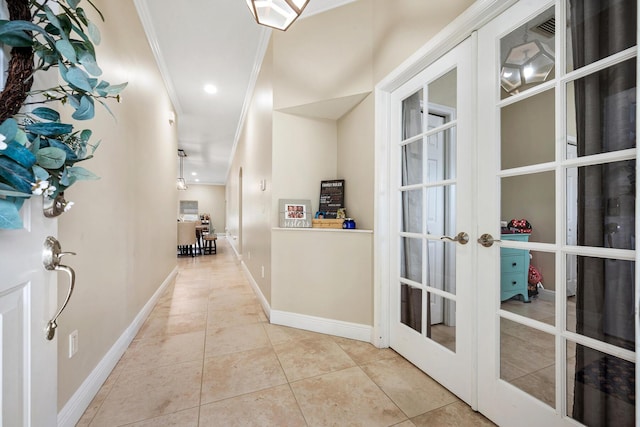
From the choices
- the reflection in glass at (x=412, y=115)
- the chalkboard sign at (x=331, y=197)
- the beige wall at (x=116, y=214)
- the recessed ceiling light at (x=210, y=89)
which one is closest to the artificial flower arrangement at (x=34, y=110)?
the beige wall at (x=116, y=214)

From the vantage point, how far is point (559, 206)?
43.0 inches

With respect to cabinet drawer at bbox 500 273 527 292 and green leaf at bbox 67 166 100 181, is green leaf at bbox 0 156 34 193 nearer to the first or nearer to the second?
green leaf at bbox 67 166 100 181

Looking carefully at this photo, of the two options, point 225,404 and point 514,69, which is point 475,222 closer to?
point 514,69

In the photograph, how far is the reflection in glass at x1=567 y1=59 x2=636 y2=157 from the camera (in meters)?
0.91

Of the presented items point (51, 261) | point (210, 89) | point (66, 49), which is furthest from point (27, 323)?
point (210, 89)

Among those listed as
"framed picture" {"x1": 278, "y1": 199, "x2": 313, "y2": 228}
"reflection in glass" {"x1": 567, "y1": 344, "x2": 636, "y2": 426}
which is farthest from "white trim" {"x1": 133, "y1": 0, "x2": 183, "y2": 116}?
"reflection in glass" {"x1": 567, "y1": 344, "x2": 636, "y2": 426}

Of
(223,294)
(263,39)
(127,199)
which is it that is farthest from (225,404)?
(263,39)

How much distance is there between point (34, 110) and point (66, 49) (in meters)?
0.18

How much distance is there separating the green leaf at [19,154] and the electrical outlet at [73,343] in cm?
116

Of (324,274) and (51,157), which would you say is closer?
(51,157)

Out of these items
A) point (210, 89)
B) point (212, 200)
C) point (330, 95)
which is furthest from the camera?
point (212, 200)

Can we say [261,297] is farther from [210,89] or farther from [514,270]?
[210,89]

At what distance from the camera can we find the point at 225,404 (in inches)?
Answer: 56.0

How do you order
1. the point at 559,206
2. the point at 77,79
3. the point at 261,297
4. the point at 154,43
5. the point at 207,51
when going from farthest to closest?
the point at 261,297 → the point at 207,51 → the point at 154,43 → the point at 559,206 → the point at 77,79
